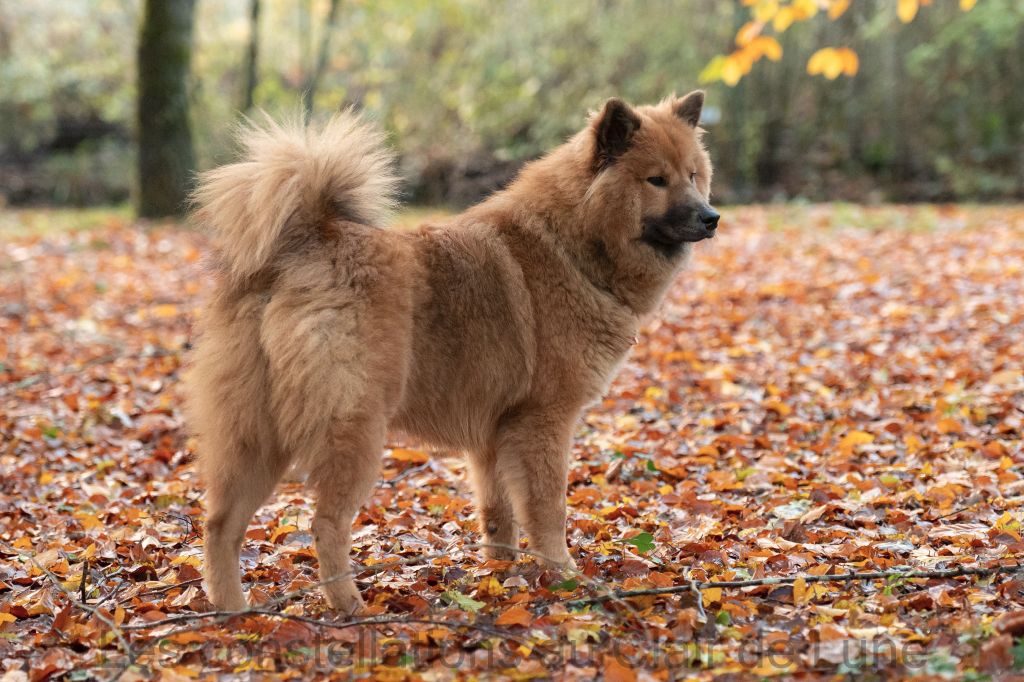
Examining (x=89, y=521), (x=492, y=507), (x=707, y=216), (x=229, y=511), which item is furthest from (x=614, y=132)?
(x=89, y=521)

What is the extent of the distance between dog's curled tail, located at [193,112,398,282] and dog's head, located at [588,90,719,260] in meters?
1.04

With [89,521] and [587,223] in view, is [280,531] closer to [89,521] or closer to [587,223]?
[89,521]

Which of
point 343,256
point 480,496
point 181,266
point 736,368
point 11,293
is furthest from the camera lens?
point 181,266

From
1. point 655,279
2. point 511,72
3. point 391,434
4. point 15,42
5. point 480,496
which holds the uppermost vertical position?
point 15,42

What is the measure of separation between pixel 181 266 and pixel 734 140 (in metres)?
10.0

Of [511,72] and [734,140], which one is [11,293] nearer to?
[511,72]

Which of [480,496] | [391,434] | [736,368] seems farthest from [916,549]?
[736,368]

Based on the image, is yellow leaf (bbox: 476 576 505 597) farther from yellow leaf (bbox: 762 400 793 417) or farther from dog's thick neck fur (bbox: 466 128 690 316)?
yellow leaf (bbox: 762 400 793 417)

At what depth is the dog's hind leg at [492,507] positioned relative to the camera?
4492 millimetres

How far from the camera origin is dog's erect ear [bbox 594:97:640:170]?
14.4 feet

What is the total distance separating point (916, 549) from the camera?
410 centimetres

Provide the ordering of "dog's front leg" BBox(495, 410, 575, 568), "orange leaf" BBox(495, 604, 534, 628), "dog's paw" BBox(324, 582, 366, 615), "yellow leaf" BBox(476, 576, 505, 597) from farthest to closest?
"dog's front leg" BBox(495, 410, 575, 568), "yellow leaf" BBox(476, 576, 505, 597), "dog's paw" BBox(324, 582, 366, 615), "orange leaf" BBox(495, 604, 534, 628)

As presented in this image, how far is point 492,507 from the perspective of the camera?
4.51 m

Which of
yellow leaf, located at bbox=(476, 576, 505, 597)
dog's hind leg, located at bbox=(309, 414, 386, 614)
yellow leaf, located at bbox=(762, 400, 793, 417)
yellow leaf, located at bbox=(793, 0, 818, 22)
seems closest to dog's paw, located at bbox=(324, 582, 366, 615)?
dog's hind leg, located at bbox=(309, 414, 386, 614)
